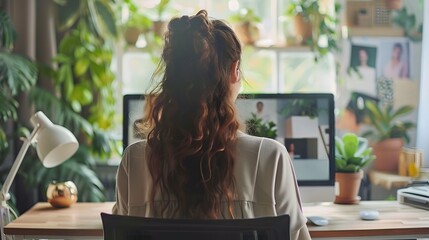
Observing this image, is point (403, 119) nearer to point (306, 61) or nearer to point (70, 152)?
point (306, 61)

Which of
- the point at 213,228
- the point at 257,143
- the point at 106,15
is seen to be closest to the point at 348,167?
the point at 257,143

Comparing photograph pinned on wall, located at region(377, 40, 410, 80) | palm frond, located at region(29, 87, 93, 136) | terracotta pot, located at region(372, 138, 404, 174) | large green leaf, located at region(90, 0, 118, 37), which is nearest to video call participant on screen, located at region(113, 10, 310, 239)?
palm frond, located at region(29, 87, 93, 136)

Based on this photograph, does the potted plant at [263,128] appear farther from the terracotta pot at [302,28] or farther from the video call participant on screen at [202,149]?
the terracotta pot at [302,28]

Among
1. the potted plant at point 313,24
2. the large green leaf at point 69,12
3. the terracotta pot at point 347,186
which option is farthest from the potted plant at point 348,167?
the large green leaf at point 69,12

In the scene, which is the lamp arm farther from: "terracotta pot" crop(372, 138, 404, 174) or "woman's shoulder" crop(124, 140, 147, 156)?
"terracotta pot" crop(372, 138, 404, 174)

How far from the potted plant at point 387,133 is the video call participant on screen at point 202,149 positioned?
2.13 m

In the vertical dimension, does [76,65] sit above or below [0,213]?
above

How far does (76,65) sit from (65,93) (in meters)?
0.15

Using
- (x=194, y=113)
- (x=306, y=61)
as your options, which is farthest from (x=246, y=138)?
(x=306, y=61)

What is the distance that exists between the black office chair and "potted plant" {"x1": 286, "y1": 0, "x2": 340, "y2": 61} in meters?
2.33

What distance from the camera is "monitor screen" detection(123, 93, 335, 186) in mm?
2158

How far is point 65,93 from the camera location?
3320 mm

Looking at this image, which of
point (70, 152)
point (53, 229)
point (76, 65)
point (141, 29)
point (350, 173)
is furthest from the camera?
point (141, 29)

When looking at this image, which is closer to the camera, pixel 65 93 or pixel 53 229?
pixel 53 229
